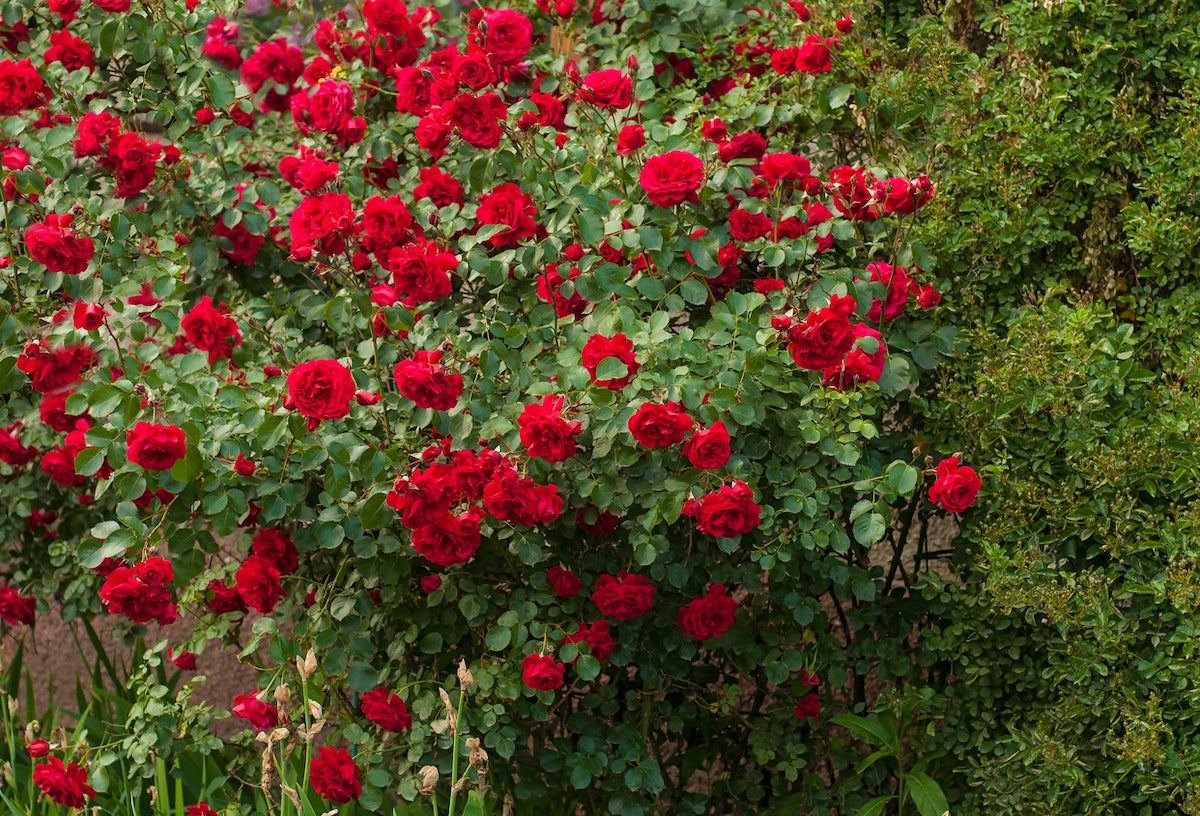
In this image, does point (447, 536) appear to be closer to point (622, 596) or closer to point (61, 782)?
point (622, 596)

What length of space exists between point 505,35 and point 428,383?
0.83m

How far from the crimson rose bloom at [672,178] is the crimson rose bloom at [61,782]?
137 centimetres

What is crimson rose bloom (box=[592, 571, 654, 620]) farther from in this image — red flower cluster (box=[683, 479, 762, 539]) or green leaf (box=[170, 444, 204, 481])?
green leaf (box=[170, 444, 204, 481])

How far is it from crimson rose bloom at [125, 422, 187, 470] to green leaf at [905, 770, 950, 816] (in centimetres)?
136

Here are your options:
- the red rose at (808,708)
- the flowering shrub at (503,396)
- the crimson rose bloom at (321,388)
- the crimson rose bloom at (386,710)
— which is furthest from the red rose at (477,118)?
the red rose at (808,708)

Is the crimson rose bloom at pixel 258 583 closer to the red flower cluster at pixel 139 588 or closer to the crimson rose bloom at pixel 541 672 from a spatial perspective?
the red flower cluster at pixel 139 588

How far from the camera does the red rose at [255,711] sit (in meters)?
2.07

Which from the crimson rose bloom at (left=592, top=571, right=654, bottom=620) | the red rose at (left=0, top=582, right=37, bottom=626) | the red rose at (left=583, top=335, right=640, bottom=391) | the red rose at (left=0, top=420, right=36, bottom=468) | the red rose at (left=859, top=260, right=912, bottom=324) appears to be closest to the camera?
the red rose at (left=583, top=335, right=640, bottom=391)

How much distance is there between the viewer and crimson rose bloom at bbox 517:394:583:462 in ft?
5.99

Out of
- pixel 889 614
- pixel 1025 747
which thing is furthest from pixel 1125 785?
pixel 889 614

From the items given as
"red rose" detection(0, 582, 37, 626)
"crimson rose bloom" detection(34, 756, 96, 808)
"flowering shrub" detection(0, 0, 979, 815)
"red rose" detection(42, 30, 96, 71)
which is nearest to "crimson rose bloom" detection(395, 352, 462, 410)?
"flowering shrub" detection(0, 0, 979, 815)

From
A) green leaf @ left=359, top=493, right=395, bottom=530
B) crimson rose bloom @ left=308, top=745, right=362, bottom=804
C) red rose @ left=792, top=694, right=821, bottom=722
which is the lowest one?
red rose @ left=792, top=694, right=821, bottom=722

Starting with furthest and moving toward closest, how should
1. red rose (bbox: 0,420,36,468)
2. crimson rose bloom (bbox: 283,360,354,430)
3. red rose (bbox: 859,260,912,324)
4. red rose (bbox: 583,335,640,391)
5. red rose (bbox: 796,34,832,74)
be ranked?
red rose (bbox: 0,420,36,468)
red rose (bbox: 796,34,832,74)
red rose (bbox: 859,260,912,324)
red rose (bbox: 583,335,640,391)
crimson rose bloom (bbox: 283,360,354,430)

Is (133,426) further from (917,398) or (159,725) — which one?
(917,398)
